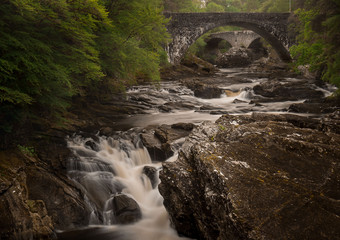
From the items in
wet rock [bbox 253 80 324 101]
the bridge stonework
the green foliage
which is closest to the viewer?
the green foliage

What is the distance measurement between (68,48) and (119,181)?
402 centimetres

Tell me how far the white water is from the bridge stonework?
18995 mm

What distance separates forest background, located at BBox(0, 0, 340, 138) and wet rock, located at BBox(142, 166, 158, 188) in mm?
3030

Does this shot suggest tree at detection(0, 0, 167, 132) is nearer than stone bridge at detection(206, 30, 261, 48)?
Yes

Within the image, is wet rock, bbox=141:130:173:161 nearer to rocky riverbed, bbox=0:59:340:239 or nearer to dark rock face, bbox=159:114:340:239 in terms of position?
rocky riverbed, bbox=0:59:340:239

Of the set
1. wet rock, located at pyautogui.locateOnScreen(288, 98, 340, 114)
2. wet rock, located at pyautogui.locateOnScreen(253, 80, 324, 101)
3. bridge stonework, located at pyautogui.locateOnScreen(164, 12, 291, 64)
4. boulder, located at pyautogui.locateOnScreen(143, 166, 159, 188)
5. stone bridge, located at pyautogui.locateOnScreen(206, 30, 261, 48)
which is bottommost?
boulder, located at pyautogui.locateOnScreen(143, 166, 159, 188)

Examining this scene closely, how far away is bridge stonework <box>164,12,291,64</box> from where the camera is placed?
2586 centimetres

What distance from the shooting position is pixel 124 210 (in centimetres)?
557

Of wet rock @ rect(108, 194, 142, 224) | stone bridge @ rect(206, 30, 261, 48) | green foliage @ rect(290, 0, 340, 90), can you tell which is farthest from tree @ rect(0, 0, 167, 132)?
stone bridge @ rect(206, 30, 261, 48)

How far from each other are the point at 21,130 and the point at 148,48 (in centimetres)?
704

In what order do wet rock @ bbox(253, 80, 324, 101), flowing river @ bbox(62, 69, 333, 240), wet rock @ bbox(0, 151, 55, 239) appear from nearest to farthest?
wet rock @ bbox(0, 151, 55, 239) < flowing river @ bbox(62, 69, 333, 240) < wet rock @ bbox(253, 80, 324, 101)

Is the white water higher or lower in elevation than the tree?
lower

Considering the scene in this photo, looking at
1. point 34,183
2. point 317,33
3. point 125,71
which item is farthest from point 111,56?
point 317,33

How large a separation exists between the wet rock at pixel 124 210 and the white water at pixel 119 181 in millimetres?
99
